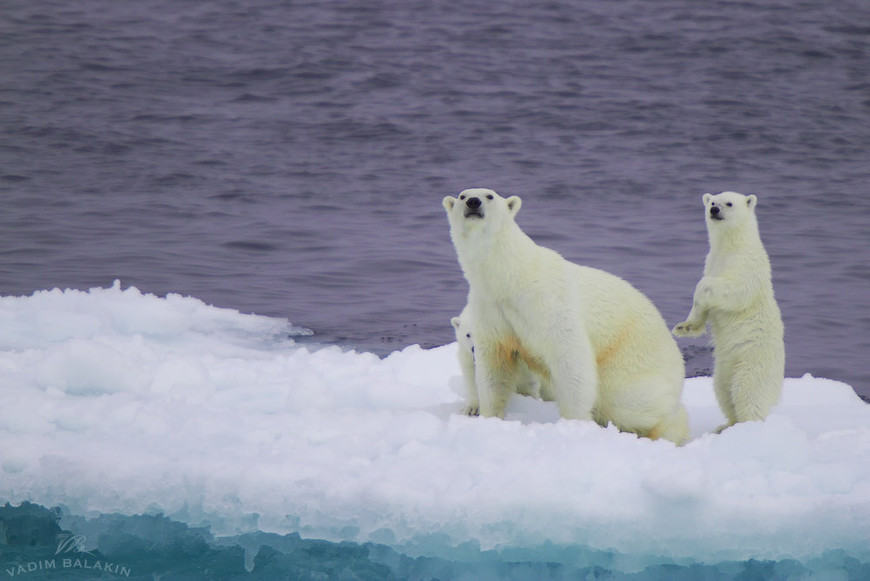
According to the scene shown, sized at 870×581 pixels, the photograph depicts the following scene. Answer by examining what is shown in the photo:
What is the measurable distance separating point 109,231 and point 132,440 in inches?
343

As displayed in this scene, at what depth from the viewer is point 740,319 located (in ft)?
19.2

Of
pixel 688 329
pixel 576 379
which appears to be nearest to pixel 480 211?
pixel 576 379

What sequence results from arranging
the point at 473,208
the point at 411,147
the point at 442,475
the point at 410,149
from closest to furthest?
the point at 442,475
the point at 473,208
the point at 410,149
the point at 411,147

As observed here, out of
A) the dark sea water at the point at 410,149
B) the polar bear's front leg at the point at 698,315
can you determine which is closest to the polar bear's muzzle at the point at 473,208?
the polar bear's front leg at the point at 698,315

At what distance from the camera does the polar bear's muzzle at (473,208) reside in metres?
4.94

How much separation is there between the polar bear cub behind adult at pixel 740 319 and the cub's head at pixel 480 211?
134 cm

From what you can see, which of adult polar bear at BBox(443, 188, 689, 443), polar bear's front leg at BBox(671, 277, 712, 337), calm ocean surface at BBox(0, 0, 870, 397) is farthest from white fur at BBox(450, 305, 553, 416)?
calm ocean surface at BBox(0, 0, 870, 397)

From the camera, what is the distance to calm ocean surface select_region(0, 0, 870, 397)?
443 inches

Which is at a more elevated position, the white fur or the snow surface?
the white fur

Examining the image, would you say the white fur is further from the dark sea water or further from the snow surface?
the dark sea water

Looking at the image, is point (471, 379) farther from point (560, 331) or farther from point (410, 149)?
point (410, 149)

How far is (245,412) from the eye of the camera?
565cm

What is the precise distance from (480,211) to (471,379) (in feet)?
3.81

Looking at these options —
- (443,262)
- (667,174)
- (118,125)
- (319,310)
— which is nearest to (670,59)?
(667,174)
